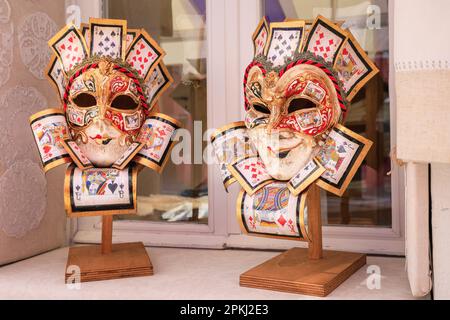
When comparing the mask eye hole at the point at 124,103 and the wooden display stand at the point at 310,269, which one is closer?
the wooden display stand at the point at 310,269

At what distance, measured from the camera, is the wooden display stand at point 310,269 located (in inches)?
48.3

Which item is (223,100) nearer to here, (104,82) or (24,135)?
(104,82)

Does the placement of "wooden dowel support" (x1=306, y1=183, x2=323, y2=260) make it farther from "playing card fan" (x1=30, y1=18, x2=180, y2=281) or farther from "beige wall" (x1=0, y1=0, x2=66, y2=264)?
"beige wall" (x1=0, y1=0, x2=66, y2=264)

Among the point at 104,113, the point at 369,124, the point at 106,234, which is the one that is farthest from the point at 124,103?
the point at 369,124

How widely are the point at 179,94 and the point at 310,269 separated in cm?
85

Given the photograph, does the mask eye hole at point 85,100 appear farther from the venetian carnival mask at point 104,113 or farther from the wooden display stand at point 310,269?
the wooden display stand at point 310,269

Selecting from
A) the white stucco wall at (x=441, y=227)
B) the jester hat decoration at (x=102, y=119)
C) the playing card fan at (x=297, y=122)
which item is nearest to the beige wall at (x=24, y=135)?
the jester hat decoration at (x=102, y=119)

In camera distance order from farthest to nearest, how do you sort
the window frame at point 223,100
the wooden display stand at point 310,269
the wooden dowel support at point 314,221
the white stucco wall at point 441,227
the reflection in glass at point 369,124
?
the window frame at point 223,100 → the reflection in glass at point 369,124 → the wooden dowel support at point 314,221 → the wooden display stand at point 310,269 → the white stucco wall at point 441,227

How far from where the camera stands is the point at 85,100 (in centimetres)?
144

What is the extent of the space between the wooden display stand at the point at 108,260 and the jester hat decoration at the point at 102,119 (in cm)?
15

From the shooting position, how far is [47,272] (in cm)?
149

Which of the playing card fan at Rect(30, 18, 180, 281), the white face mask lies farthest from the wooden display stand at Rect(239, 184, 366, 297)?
the playing card fan at Rect(30, 18, 180, 281)

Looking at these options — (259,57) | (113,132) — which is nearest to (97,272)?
(113,132)

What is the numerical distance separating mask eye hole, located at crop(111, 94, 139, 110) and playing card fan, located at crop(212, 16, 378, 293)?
13.3 inches
